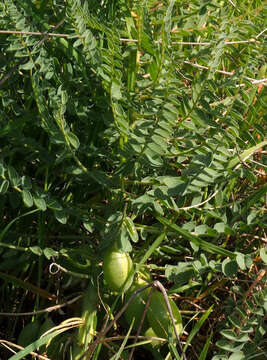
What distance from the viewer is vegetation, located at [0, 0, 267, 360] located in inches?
52.6

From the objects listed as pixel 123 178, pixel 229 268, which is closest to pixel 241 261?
pixel 229 268

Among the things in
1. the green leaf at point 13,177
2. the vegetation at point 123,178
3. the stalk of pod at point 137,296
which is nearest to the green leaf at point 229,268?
the vegetation at point 123,178

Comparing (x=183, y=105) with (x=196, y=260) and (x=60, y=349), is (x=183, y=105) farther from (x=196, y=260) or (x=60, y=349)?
(x=60, y=349)

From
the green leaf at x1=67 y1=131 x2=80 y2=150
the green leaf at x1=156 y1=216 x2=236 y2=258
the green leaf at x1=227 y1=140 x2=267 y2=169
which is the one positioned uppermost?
the green leaf at x1=67 y1=131 x2=80 y2=150

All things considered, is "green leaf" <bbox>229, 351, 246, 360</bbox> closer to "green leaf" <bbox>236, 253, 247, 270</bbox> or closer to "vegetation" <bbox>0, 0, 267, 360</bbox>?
"vegetation" <bbox>0, 0, 267, 360</bbox>

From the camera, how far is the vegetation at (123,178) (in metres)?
1.33

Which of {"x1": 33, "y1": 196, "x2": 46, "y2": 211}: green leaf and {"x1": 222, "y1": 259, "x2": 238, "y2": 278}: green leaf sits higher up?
{"x1": 33, "y1": 196, "x2": 46, "y2": 211}: green leaf

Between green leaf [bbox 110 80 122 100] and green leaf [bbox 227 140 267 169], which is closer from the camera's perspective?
green leaf [bbox 110 80 122 100]

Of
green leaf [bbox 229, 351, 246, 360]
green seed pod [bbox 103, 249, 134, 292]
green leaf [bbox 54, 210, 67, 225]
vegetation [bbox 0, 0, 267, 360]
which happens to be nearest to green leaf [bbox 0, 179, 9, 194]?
vegetation [bbox 0, 0, 267, 360]

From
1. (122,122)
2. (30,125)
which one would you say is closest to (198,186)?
(122,122)

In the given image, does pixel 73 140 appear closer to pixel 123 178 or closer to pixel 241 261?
pixel 123 178

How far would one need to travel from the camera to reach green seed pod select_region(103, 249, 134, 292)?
134 centimetres

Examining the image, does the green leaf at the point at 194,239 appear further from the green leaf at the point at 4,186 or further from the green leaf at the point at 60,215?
the green leaf at the point at 4,186

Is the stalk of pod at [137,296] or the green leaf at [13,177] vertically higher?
the green leaf at [13,177]
